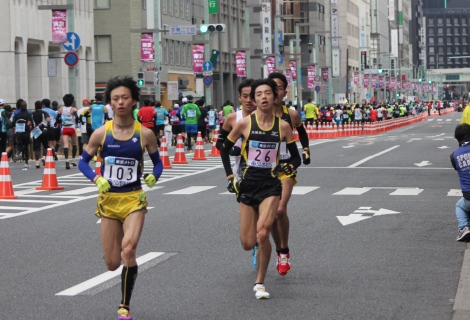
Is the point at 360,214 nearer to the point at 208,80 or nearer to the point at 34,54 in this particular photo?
the point at 208,80

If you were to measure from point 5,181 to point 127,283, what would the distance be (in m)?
12.8

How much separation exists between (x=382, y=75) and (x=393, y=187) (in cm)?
15671

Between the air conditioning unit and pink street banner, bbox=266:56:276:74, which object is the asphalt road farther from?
the air conditioning unit

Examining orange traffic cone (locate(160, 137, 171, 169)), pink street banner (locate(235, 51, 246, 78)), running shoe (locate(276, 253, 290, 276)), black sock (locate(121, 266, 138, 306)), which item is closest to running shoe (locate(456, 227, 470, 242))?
running shoe (locate(276, 253, 290, 276))

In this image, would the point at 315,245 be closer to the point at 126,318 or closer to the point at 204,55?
the point at 126,318

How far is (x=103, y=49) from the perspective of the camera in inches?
3004

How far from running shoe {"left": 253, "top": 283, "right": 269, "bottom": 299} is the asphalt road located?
0.15ft

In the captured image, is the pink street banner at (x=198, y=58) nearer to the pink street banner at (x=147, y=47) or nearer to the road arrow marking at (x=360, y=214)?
the pink street banner at (x=147, y=47)

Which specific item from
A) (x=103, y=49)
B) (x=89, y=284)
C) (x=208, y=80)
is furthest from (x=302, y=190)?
(x=103, y=49)

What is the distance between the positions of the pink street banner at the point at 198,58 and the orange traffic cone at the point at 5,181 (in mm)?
41046

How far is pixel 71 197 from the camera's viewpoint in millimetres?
21062

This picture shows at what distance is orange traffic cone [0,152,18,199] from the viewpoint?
813 inches

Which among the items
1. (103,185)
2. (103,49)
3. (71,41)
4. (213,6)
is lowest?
(103,185)

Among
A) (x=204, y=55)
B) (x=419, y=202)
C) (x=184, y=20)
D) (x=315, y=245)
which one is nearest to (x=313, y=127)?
(x=204, y=55)
